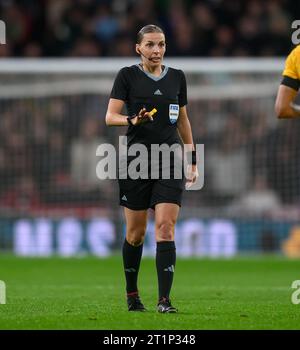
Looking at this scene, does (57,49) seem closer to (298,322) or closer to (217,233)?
(217,233)

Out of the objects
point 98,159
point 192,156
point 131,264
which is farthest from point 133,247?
point 98,159

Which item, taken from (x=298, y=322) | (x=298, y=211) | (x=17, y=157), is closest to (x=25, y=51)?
(x=17, y=157)

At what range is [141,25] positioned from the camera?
20969 millimetres

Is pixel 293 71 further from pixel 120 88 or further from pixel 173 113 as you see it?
pixel 120 88

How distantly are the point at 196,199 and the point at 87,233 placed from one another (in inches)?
78.6

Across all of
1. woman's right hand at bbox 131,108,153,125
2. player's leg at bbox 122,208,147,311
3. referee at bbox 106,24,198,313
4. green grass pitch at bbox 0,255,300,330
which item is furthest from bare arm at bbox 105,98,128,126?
green grass pitch at bbox 0,255,300,330

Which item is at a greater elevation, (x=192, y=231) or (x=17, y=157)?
(x=17, y=157)

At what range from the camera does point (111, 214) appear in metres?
18.7

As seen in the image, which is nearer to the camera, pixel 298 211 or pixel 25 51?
pixel 298 211

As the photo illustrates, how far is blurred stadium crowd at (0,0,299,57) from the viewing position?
20.7m

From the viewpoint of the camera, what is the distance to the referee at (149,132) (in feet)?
27.5

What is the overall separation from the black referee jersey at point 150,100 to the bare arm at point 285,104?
3.92ft

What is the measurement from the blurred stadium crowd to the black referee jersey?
1205 cm
